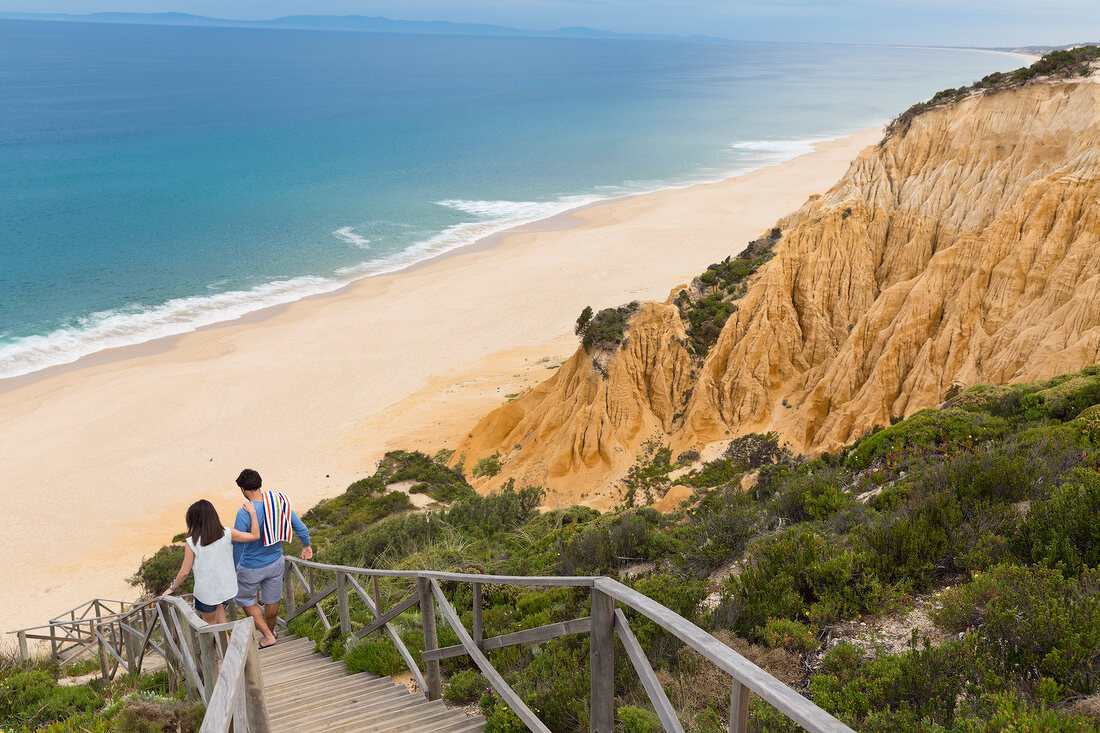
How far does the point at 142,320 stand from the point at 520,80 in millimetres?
166425

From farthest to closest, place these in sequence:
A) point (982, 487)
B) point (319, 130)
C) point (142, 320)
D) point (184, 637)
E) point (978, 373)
Result: point (319, 130), point (142, 320), point (978, 373), point (982, 487), point (184, 637)

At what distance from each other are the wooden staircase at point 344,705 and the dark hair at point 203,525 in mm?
1381

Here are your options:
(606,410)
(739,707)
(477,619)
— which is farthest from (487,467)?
(739,707)

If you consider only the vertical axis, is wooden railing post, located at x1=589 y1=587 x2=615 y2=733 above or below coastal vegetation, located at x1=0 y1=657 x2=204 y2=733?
above

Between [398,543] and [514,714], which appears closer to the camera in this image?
[514,714]

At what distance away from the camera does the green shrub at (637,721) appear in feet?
12.7

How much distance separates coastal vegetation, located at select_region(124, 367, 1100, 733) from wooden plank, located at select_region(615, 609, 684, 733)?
757 mm

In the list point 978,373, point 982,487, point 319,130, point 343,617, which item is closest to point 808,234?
point 978,373

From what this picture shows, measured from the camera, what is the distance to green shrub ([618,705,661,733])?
3877 mm

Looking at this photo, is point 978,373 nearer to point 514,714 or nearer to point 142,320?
point 514,714

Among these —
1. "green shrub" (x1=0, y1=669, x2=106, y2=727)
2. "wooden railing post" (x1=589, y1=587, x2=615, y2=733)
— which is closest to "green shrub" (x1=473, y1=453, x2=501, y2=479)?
"green shrub" (x1=0, y1=669, x2=106, y2=727)

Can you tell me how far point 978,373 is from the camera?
56.2 ft

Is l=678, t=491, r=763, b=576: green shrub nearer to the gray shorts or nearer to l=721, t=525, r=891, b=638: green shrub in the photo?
l=721, t=525, r=891, b=638: green shrub

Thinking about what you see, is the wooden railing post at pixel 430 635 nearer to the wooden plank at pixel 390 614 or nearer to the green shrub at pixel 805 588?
the wooden plank at pixel 390 614
